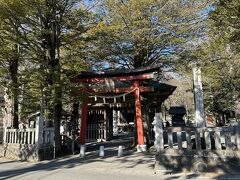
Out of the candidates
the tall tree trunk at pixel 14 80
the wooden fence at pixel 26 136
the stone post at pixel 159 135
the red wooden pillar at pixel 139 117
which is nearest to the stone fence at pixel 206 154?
the stone post at pixel 159 135

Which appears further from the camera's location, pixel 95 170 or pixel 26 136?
pixel 26 136

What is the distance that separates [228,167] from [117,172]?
11.5 ft

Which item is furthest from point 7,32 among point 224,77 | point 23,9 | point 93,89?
point 224,77

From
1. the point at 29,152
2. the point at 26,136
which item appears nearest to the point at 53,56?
the point at 26,136

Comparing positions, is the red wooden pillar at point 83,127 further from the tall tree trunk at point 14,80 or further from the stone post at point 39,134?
the tall tree trunk at point 14,80

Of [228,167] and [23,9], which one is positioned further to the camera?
[23,9]

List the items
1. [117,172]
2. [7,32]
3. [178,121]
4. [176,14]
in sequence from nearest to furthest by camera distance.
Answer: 1. [117,172]
2. [7,32]
3. [176,14]
4. [178,121]

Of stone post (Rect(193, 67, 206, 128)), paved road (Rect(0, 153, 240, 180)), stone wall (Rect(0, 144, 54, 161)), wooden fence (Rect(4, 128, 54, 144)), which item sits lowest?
paved road (Rect(0, 153, 240, 180))

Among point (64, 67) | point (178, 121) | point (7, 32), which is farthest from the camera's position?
point (178, 121)

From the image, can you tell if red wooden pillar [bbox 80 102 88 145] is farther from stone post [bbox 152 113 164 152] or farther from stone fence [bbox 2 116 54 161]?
stone post [bbox 152 113 164 152]

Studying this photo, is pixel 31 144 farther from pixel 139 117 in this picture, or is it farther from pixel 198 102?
pixel 198 102

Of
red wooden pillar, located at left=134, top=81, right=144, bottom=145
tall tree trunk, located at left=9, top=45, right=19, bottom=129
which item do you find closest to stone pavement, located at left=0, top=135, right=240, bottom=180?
red wooden pillar, located at left=134, top=81, right=144, bottom=145

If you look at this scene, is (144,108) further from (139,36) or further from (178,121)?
(178,121)

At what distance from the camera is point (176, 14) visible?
13.4 metres
